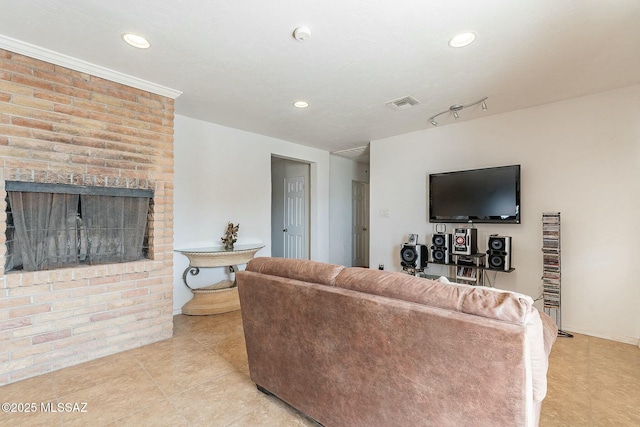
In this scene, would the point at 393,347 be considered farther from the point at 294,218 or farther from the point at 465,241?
the point at 294,218

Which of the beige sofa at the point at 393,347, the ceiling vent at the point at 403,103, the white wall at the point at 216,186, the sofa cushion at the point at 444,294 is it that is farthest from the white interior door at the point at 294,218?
the sofa cushion at the point at 444,294

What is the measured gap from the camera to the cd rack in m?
2.96

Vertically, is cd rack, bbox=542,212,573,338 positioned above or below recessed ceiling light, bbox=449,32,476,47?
below

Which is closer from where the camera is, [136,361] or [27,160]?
[27,160]

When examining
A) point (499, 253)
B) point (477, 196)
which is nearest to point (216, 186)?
point (477, 196)

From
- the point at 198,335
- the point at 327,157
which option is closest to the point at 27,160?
the point at 198,335

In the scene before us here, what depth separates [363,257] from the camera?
6.50 m

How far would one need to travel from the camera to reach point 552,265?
2969 millimetres

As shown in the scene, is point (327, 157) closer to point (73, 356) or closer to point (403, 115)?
point (403, 115)

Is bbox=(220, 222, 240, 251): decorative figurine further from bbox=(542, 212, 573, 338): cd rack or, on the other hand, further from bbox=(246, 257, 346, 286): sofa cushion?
bbox=(542, 212, 573, 338): cd rack

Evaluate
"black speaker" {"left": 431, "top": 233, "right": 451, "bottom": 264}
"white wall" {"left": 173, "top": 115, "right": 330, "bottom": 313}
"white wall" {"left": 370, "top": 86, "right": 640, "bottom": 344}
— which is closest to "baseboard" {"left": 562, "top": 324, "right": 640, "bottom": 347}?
"white wall" {"left": 370, "top": 86, "right": 640, "bottom": 344}

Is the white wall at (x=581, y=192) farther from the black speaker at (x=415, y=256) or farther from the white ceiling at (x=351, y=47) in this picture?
the black speaker at (x=415, y=256)

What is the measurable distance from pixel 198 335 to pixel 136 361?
59cm

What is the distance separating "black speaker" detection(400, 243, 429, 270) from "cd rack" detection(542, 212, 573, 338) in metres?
1.23
